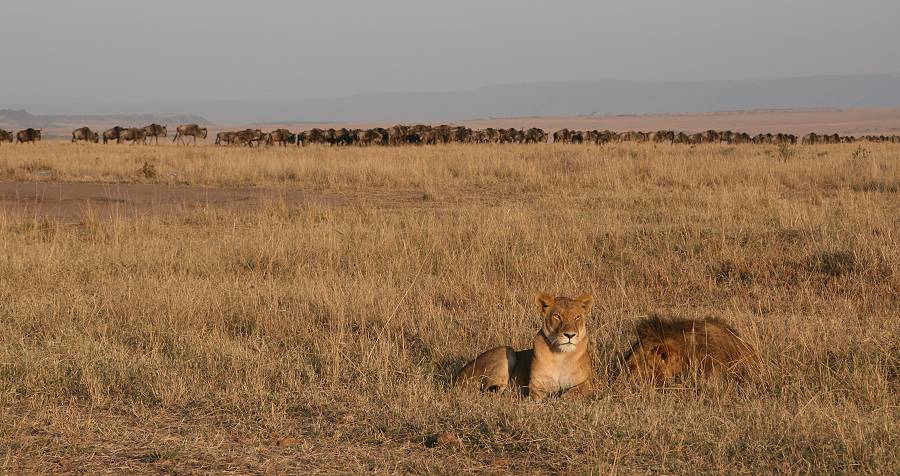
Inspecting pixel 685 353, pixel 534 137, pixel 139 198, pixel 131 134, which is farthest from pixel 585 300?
pixel 131 134

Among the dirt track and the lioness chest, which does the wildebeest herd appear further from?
the lioness chest

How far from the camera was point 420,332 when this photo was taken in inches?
307

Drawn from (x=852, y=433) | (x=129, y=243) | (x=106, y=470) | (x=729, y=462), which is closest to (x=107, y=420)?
(x=106, y=470)

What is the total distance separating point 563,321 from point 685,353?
1.08 m

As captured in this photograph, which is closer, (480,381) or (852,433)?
(852,433)

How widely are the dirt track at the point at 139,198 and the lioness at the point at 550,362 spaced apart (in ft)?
37.4

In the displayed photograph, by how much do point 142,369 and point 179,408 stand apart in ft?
2.81

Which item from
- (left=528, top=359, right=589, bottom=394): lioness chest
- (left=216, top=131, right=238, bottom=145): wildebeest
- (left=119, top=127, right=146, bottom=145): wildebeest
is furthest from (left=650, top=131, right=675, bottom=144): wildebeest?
(left=528, top=359, right=589, bottom=394): lioness chest

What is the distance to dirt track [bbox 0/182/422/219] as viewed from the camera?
57.1 ft

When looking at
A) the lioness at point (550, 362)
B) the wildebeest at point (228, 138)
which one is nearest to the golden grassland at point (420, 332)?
the lioness at point (550, 362)

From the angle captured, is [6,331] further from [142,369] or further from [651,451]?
[651,451]

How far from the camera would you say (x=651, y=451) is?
4.81m

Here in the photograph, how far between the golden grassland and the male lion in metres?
0.14

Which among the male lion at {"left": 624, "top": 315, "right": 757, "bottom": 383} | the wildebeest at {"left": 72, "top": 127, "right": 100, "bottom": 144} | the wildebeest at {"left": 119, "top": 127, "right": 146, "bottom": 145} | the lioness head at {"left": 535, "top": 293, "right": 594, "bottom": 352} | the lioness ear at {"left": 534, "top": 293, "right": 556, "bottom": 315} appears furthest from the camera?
the wildebeest at {"left": 72, "top": 127, "right": 100, "bottom": 144}
